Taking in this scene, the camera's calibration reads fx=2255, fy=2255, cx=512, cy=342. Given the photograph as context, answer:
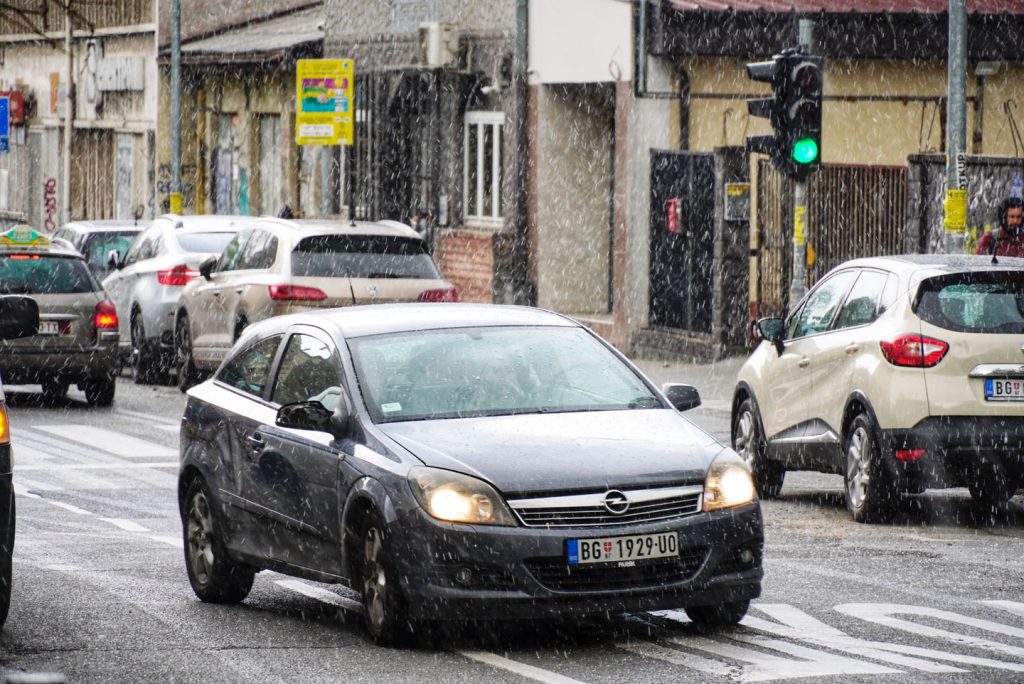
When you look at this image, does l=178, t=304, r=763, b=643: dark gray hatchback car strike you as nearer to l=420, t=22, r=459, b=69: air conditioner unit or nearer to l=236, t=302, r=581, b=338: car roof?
l=236, t=302, r=581, b=338: car roof

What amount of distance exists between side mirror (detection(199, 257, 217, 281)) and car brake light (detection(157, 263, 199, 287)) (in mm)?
1815

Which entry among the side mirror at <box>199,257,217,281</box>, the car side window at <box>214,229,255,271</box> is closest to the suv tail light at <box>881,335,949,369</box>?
the car side window at <box>214,229,255,271</box>

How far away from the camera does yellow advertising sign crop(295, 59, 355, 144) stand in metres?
30.2

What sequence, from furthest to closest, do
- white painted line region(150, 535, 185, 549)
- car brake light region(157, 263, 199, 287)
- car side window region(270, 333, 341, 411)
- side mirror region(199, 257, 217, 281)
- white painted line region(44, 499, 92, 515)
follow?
car brake light region(157, 263, 199, 287), side mirror region(199, 257, 217, 281), white painted line region(44, 499, 92, 515), white painted line region(150, 535, 185, 549), car side window region(270, 333, 341, 411)

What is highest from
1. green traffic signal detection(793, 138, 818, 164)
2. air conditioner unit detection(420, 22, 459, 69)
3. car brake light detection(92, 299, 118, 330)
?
air conditioner unit detection(420, 22, 459, 69)

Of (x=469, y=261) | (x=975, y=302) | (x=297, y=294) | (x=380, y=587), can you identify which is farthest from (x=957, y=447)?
(x=469, y=261)

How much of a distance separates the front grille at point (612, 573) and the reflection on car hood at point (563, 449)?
0.29 metres

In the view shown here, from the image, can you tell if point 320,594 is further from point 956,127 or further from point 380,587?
point 956,127

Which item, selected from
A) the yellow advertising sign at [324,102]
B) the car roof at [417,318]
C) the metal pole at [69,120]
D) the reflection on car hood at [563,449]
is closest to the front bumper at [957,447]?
the car roof at [417,318]

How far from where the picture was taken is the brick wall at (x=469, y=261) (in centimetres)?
3209

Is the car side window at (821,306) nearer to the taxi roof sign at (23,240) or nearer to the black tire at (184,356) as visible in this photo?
the taxi roof sign at (23,240)

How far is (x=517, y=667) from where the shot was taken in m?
8.41

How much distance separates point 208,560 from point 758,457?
5293 millimetres

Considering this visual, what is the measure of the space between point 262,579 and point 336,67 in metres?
19.5
